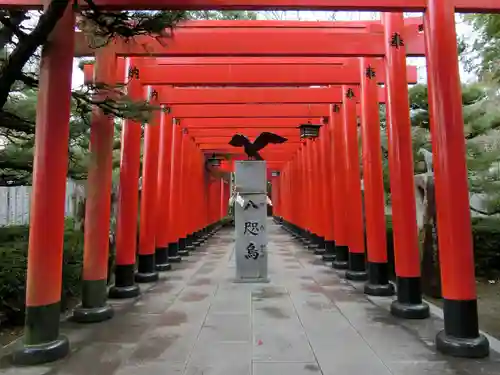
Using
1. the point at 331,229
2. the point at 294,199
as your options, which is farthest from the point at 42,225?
the point at 294,199

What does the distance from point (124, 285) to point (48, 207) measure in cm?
281

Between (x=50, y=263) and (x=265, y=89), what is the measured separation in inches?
238

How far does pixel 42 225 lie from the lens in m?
3.70

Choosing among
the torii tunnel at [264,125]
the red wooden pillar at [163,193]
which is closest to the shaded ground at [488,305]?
the torii tunnel at [264,125]

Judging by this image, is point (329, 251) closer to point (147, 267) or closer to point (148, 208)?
point (147, 267)

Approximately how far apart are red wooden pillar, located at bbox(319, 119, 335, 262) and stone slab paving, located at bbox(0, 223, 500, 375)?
307cm

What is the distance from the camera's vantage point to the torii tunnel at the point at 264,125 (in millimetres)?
3771

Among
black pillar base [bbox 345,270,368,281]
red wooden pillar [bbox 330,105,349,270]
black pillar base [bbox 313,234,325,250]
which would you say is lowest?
black pillar base [bbox 345,270,368,281]

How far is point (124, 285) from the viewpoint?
245 inches

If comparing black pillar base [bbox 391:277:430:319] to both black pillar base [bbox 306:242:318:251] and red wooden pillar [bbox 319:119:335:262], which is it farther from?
black pillar base [bbox 306:242:318:251]

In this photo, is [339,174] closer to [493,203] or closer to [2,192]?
[493,203]

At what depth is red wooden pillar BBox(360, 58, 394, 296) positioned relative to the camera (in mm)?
6234

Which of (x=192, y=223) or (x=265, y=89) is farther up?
(x=265, y=89)

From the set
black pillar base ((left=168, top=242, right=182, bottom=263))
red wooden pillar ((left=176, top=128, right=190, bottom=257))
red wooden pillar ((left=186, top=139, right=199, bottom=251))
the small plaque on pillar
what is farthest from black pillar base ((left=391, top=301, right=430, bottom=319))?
red wooden pillar ((left=186, top=139, right=199, bottom=251))
